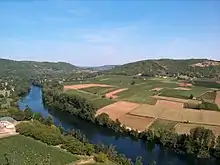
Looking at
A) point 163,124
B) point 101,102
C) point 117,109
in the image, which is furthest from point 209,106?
point 101,102

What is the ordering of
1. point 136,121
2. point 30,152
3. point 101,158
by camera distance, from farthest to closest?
point 136,121, point 30,152, point 101,158

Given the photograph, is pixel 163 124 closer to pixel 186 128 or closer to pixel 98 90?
pixel 186 128

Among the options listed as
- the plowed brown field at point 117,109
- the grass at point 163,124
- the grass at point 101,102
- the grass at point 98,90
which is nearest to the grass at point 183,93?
the plowed brown field at point 117,109

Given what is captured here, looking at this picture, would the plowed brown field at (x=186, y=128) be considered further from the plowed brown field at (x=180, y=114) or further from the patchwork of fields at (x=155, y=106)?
the plowed brown field at (x=180, y=114)

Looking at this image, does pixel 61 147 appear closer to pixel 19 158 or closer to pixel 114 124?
pixel 19 158

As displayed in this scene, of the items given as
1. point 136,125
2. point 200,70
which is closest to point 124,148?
point 136,125

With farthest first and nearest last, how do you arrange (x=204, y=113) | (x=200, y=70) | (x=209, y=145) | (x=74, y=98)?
(x=200, y=70)
(x=74, y=98)
(x=204, y=113)
(x=209, y=145)
